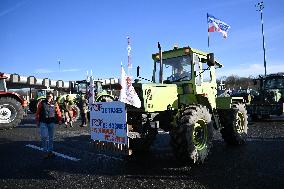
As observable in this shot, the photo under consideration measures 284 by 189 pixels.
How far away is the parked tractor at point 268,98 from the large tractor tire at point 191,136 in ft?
33.8

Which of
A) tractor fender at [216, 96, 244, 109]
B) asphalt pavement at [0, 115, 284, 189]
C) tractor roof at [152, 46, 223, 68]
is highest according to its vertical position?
tractor roof at [152, 46, 223, 68]

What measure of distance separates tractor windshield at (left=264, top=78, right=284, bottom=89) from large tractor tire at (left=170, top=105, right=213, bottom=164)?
11591mm

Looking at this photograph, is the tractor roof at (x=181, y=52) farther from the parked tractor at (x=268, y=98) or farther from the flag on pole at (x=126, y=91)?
the parked tractor at (x=268, y=98)

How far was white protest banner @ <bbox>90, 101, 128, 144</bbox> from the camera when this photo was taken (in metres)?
6.41

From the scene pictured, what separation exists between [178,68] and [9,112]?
33.0ft

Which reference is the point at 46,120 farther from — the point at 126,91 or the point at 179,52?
the point at 179,52

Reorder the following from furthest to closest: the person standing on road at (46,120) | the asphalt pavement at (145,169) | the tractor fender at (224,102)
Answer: the tractor fender at (224,102)
the person standing on road at (46,120)
the asphalt pavement at (145,169)

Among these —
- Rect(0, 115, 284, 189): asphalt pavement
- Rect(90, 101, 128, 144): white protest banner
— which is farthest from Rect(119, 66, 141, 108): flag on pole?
Rect(0, 115, 284, 189): asphalt pavement

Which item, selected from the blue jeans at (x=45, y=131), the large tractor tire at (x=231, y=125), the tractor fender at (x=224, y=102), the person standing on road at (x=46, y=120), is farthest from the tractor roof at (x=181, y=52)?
the blue jeans at (x=45, y=131)

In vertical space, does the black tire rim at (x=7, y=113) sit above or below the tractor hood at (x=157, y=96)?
below

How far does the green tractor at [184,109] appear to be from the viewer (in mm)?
6711

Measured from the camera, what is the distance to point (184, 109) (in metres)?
7.11

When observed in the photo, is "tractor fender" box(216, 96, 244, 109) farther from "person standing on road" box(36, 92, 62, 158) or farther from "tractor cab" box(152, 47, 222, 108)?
"person standing on road" box(36, 92, 62, 158)

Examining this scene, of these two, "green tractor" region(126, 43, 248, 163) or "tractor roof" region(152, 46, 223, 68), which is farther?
"tractor roof" region(152, 46, 223, 68)
